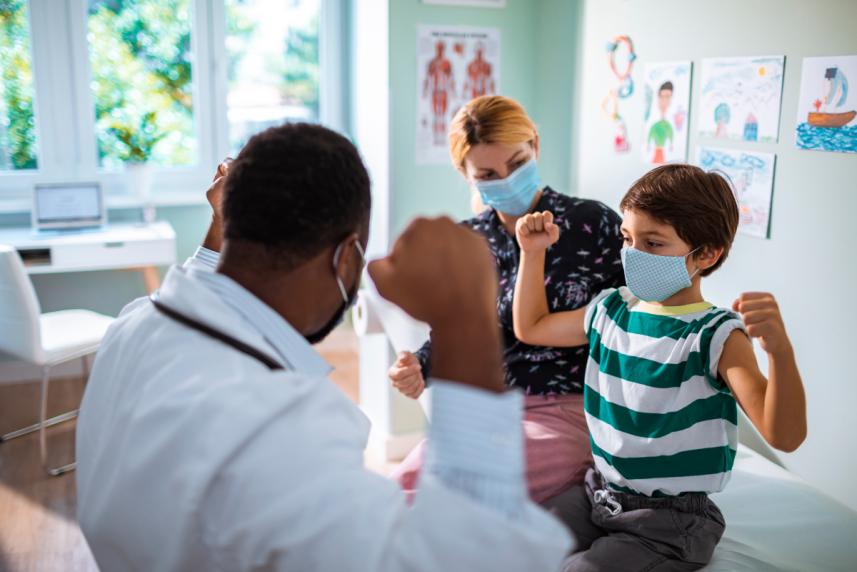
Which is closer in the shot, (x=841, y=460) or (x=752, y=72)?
(x=841, y=460)

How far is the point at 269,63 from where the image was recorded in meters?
4.36

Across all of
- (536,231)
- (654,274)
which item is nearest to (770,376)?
(654,274)

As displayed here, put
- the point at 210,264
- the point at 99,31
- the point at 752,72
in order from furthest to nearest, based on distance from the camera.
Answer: the point at 99,31, the point at 752,72, the point at 210,264

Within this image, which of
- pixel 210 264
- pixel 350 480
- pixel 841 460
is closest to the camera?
pixel 350 480

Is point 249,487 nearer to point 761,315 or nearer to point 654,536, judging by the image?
point 761,315

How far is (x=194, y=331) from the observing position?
2.82ft

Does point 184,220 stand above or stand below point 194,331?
below

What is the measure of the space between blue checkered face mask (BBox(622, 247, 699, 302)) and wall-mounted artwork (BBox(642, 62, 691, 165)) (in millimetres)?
1089

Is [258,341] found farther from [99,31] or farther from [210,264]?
[99,31]

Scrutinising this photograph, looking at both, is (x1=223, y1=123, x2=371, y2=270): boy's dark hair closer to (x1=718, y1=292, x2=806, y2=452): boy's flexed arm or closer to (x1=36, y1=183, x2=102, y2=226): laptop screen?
(x1=718, y1=292, x2=806, y2=452): boy's flexed arm

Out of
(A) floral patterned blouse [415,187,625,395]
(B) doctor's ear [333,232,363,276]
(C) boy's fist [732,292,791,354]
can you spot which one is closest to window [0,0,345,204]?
(A) floral patterned blouse [415,187,625,395]

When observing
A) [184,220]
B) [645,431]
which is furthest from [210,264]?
[184,220]

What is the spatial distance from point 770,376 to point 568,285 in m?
0.58

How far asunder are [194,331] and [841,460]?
5.28ft
